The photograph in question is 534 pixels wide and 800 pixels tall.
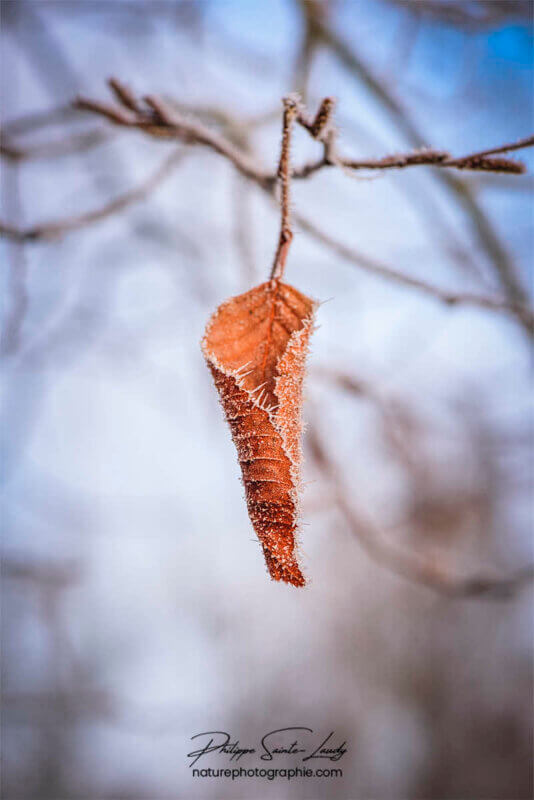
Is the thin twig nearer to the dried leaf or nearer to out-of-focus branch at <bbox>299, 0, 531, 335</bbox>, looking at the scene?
the dried leaf

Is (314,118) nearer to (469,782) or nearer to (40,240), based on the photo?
(40,240)

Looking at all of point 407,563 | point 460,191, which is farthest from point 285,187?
point 460,191

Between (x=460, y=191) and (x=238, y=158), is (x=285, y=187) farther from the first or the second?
(x=460, y=191)

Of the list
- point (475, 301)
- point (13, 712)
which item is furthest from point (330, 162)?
point (13, 712)
